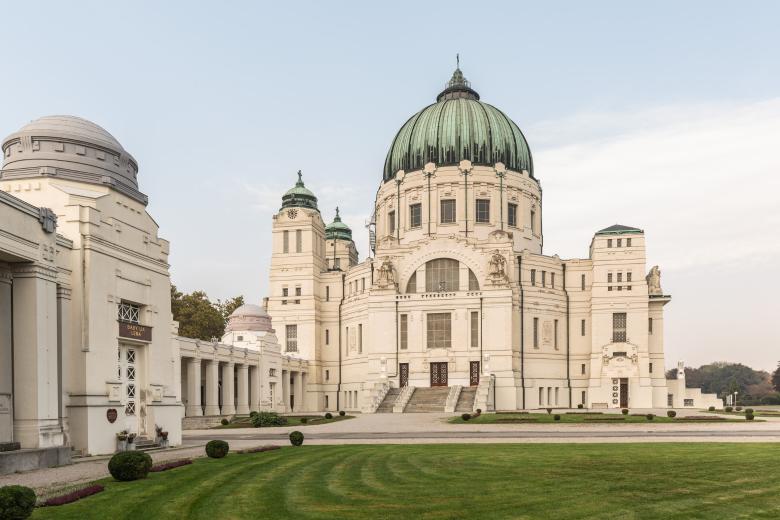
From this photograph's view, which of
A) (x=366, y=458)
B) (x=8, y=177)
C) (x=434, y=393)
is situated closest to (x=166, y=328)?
(x=8, y=177)

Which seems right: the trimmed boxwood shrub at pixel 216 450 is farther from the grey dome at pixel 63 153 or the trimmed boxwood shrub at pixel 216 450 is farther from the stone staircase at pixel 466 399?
the stone staircase at pixel 466 399

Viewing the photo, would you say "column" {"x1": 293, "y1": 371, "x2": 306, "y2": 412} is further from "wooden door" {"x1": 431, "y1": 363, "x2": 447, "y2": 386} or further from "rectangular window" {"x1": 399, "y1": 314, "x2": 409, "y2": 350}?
"wooden door" {"x1": 431, "y1": 363, "x2": 447, "y2": 386}

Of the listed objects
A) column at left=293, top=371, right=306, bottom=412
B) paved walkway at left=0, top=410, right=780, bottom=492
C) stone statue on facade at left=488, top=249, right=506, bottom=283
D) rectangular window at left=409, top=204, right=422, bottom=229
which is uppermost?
rectangular window at left=409, top=204, right=422, bottom=229

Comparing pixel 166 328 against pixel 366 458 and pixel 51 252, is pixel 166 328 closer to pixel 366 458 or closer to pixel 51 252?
pixel 51 252

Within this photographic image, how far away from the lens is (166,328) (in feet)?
138

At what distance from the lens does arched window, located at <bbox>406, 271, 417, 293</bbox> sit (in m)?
96.4

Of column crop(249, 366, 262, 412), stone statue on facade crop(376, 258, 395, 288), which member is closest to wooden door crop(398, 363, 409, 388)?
stone statue on facade crop(376, 258, 395, 288)

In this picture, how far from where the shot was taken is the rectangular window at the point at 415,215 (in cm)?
10419

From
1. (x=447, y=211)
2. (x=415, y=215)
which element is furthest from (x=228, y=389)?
(x=447, y=211)

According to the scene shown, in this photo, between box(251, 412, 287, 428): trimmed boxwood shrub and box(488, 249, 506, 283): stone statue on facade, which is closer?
box(251, 412, 287, 428): trimmed boxwood shrub

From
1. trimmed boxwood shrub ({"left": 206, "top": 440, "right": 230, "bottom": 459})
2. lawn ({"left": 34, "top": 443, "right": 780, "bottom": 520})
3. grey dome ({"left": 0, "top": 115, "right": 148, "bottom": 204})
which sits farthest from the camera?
grey dome ({"left": 0, "top": 115, "right": 148, "bottom": 204})

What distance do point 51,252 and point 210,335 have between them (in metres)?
80.9

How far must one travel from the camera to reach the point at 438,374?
305 ft

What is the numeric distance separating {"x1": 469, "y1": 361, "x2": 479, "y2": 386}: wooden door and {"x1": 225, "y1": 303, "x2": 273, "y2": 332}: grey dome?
2406 cm
